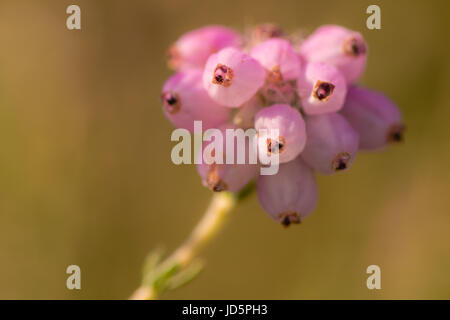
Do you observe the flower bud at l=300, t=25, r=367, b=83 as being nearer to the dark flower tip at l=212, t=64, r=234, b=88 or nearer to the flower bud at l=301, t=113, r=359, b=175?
the flower bud at l=301, t=113, r=359, b=175

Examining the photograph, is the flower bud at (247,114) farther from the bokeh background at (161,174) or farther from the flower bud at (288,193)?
the bokeh background at (161,174)

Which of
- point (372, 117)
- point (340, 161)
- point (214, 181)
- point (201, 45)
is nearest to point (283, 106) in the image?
point (340, 161)

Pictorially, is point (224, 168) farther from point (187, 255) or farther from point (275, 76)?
point (187, 255)

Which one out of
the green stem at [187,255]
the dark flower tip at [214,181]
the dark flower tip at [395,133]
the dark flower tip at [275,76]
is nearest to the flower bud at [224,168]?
the dark flower tip at [214,181]

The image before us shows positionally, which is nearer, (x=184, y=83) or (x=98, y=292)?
(x=184, y=83)

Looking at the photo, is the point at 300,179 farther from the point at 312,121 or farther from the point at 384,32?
the point at 384,32
